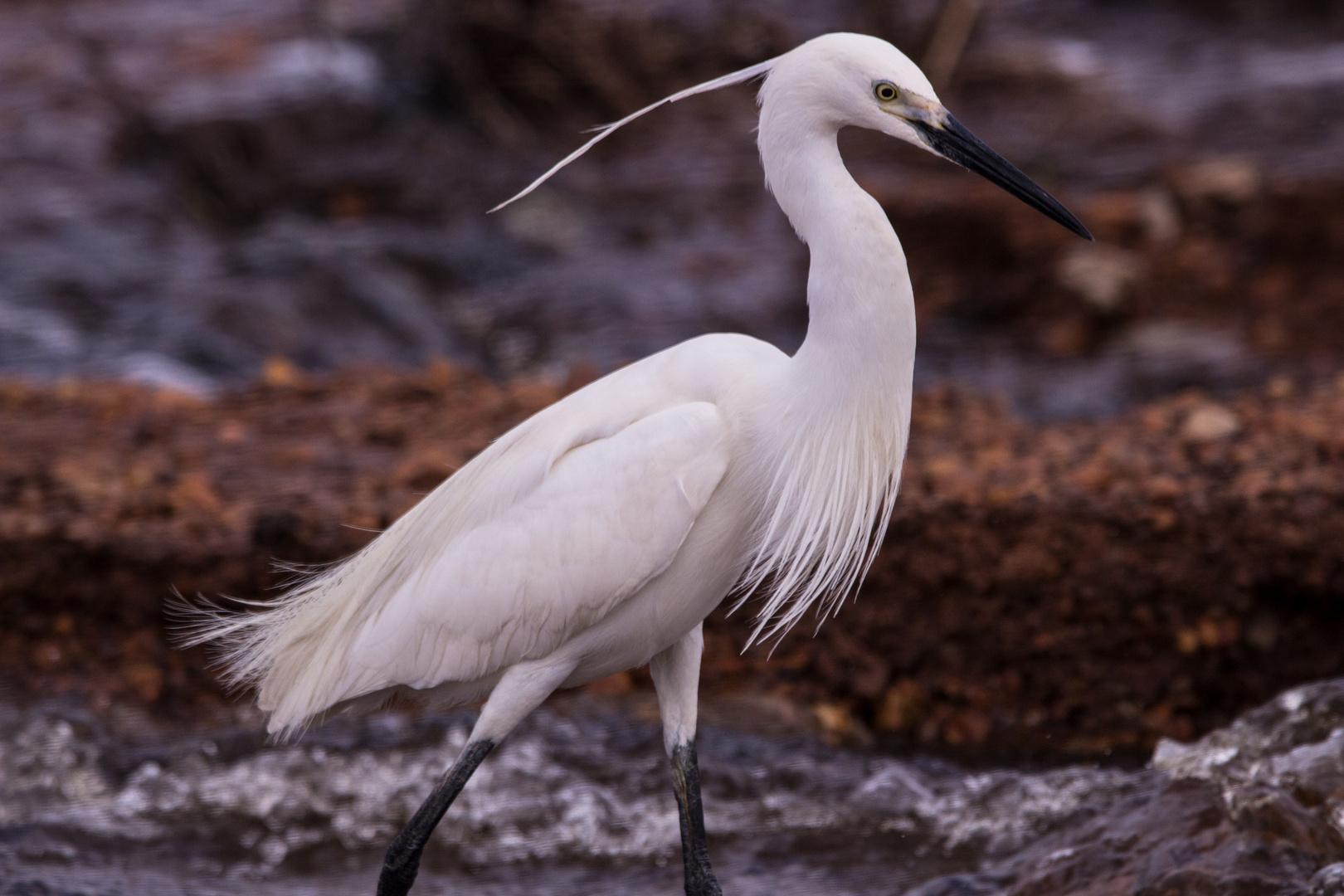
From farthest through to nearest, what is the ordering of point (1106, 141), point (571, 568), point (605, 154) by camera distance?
point (605, 154) → point (1106, 141) → point (571, 568)

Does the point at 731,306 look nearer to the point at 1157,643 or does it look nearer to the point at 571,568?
the point at 1157,643

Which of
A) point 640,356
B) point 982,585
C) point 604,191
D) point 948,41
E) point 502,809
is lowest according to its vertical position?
point 502,809

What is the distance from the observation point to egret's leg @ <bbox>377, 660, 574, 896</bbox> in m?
3.13

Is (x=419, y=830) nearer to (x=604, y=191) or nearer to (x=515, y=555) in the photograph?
(x=515, y=555)

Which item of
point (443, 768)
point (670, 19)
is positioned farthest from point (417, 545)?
point (670, 19)

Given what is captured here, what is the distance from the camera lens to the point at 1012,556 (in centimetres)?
457

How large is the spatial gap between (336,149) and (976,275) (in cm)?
527

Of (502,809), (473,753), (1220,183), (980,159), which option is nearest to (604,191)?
(1220,183)

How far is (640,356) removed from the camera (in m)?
8.12

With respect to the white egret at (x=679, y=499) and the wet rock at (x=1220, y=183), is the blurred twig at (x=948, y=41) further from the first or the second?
the white egret at (x=679, y=499)

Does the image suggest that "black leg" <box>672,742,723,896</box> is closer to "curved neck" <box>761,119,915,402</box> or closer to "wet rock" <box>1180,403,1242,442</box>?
"curved neck" <box>761,119,915,402</box>

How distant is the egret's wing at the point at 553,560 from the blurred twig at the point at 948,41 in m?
8.93

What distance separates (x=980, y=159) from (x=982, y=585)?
2103 mm

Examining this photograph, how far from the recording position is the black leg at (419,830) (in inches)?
123
